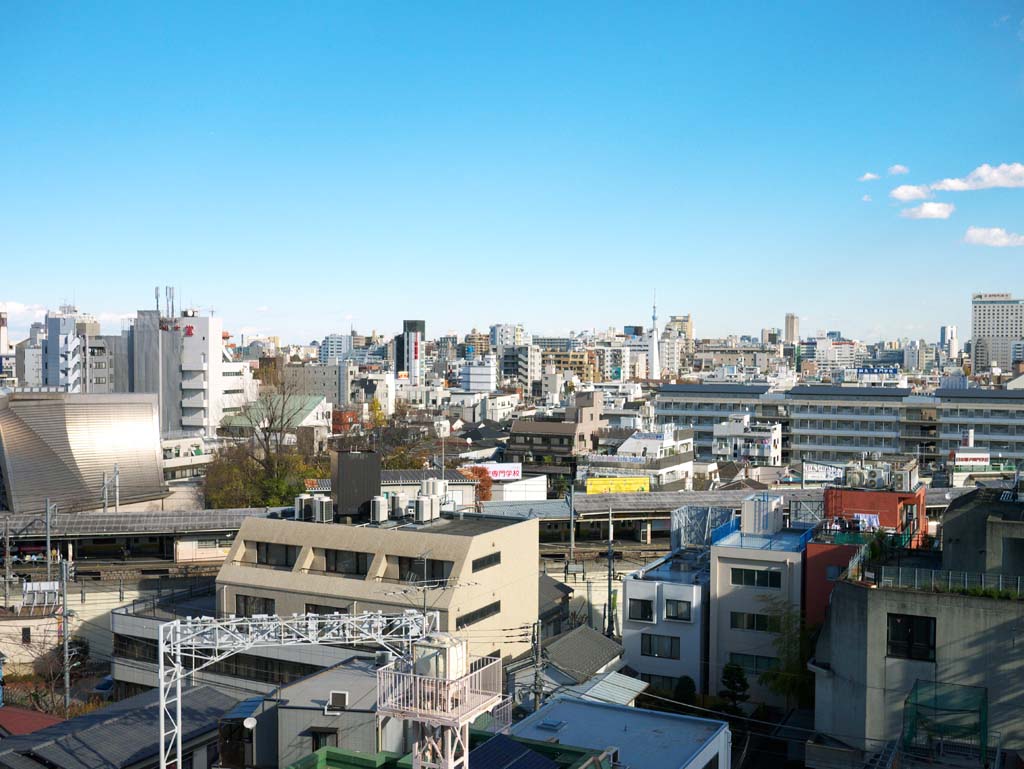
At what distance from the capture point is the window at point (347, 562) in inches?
698

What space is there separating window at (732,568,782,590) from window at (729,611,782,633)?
0.55m

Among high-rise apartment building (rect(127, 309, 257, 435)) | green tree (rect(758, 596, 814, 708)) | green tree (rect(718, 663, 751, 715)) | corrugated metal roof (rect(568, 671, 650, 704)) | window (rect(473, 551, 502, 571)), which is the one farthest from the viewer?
high-rise apartment building (rect(127, 309, 257, 435))

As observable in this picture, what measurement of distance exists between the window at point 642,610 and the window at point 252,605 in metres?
6.77

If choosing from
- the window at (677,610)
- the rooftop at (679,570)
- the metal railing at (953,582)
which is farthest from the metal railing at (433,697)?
the rooftop at (679,570)

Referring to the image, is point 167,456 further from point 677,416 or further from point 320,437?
point 677,416

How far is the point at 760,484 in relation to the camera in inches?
1481

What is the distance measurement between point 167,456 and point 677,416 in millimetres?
27447

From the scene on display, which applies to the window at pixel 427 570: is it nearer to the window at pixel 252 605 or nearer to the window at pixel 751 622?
the window at pixel 252 605

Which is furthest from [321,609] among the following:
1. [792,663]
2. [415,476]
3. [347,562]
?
[415,476]

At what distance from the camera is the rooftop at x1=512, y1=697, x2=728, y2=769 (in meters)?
11.0

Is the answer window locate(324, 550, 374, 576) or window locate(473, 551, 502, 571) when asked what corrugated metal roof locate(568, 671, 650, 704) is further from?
window locate(324, 550, 374, 576)

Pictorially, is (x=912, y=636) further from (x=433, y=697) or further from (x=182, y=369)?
(x=182, y=369)

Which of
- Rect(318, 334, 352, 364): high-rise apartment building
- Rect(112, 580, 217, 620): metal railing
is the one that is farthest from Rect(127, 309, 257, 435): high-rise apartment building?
Rect(318, 334, 352, 364): high-rise apartment building

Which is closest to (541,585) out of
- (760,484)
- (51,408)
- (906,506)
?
(906,506)
